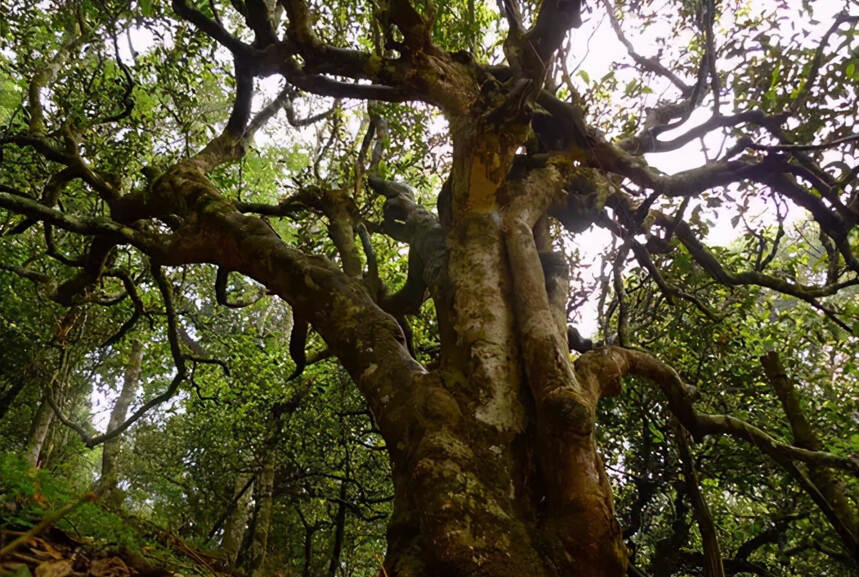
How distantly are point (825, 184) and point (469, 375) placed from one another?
3337 mm

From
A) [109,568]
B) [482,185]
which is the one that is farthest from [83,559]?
[482,185]

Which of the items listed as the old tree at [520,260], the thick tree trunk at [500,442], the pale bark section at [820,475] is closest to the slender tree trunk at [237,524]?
the old tree at [520,260]

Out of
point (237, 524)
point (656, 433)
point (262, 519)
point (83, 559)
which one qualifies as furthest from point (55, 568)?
point (237, 524)

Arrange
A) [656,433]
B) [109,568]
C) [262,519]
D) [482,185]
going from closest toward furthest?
[109,568] < [482,185] < [656,433] < [262,519]

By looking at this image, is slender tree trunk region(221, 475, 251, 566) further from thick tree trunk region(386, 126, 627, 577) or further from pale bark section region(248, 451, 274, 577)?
thick tree trunk region(386, 126, 627, 577)

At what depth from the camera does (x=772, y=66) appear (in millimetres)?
4906

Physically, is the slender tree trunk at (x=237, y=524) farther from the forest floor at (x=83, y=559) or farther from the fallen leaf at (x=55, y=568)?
the fallen leaf at (x=55, y=568)

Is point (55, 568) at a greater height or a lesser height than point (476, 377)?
lesser

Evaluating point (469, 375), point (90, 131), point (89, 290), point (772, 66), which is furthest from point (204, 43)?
point (772, 66)

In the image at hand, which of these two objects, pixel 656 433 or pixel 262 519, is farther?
pixel 262 519

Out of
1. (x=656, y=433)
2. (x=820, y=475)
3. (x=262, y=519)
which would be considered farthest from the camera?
(x=262, y=519)

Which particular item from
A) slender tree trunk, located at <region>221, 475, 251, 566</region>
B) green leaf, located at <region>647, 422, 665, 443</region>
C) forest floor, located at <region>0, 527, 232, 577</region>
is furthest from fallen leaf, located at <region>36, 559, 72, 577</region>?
slender tree trunk, located at <region>221, 475, 251, 566</region>

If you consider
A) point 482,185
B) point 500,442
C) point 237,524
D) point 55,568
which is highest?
point 482,185

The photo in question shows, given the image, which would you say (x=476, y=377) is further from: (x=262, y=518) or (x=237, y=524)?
(x=237, y=524)
